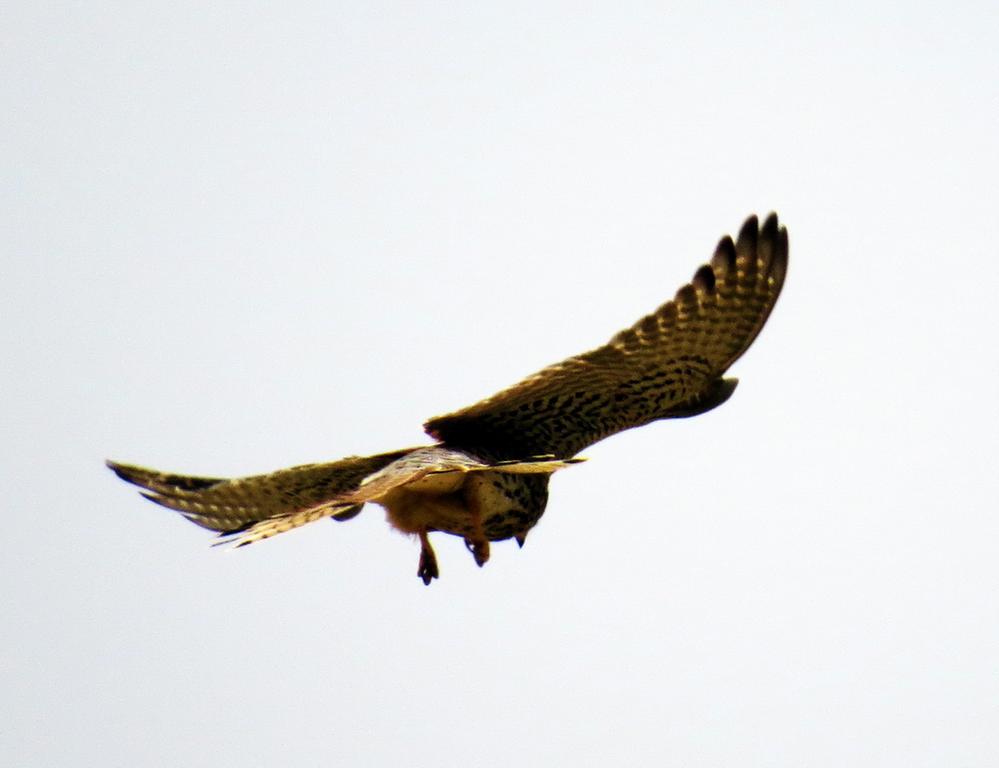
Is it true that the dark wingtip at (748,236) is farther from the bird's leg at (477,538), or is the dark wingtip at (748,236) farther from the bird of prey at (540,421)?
the bird's leg at (477,538)

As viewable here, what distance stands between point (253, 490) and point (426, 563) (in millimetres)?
1065

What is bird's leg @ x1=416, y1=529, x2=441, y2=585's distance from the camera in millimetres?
9891

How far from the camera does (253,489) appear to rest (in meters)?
9.92

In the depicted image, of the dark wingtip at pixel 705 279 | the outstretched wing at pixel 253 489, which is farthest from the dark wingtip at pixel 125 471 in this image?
the dark wingtip at pixel 705 279

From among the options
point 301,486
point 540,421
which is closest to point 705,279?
point 540,421

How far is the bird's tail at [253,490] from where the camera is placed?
940cm

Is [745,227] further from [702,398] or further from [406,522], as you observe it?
[406,522]

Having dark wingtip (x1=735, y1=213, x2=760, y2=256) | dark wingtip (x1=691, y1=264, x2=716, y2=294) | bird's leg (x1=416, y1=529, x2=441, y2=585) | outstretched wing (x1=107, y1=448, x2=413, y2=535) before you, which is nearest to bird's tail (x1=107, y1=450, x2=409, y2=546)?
outstretched wing (x1=107, y1=448, x2=413, y2=535)

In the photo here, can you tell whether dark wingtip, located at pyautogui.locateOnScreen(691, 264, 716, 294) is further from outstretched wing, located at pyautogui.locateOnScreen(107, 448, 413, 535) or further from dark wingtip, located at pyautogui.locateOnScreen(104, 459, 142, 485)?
dark wingtip, located at pyautogui.locateOnScreen(104, 459, 142, 485)

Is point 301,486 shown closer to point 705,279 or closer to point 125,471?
point 125,471

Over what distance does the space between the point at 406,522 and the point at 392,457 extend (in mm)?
618

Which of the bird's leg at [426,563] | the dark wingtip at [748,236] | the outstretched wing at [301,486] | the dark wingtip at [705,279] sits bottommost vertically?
the bird's leg at [426,563]

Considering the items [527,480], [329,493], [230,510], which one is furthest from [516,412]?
[230,510]

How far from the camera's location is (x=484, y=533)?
9.84 meters
